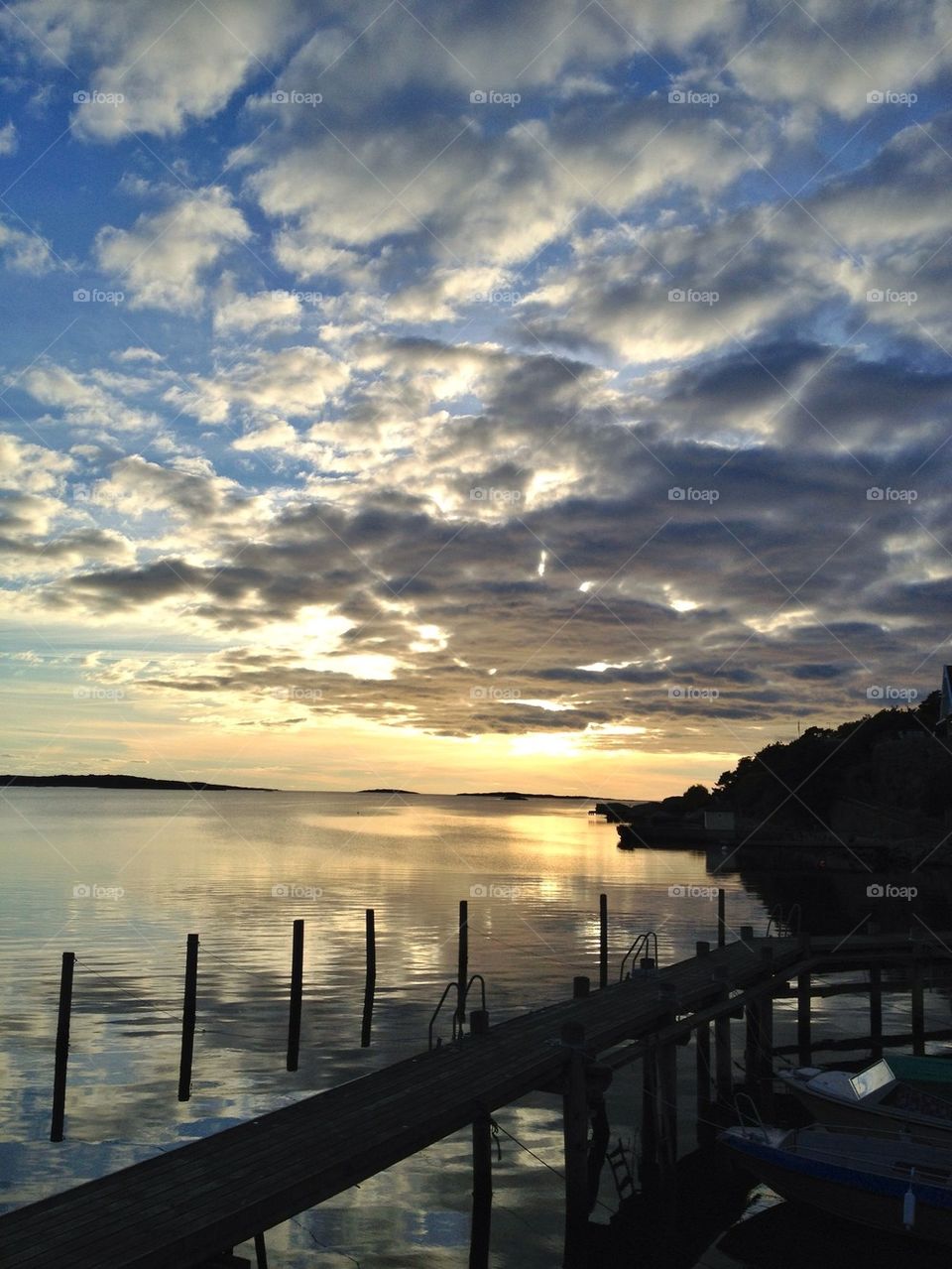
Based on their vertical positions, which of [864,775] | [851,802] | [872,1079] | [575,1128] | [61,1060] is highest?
[864,775]

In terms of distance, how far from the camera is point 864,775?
14775cm

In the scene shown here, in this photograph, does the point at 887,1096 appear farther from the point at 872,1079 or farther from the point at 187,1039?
the point at 187,1039

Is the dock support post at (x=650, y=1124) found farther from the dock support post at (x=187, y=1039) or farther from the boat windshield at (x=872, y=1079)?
the dock support post at (x=187, y=1039)

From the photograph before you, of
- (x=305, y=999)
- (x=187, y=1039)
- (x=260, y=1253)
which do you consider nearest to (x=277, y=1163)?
(x=260, y=1253)

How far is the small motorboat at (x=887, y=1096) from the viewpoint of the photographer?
18812 mm

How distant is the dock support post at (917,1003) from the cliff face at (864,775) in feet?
293

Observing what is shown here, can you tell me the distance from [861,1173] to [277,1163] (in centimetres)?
967

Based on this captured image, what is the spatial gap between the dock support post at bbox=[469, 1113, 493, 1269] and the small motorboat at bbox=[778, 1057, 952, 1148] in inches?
248

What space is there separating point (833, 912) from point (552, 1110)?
5219cm

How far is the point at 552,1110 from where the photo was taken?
24.1m

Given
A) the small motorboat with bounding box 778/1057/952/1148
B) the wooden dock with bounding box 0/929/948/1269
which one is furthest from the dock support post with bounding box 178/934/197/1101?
the small motorboat with bounding box 778/1057/952/1148

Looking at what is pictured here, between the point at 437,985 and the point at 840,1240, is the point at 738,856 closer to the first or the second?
the point at 437,985

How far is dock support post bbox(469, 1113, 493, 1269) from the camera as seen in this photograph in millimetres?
16453

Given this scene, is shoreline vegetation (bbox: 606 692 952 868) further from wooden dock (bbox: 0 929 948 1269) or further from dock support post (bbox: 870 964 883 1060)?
wooden dock (bbox: 0 929 948 1269)
